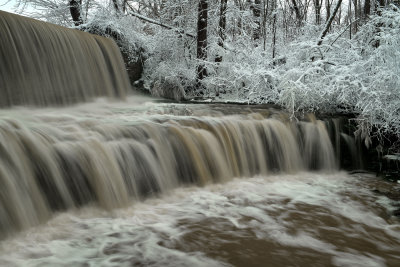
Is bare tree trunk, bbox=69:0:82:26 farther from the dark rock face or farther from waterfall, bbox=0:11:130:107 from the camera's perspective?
the dark rock face

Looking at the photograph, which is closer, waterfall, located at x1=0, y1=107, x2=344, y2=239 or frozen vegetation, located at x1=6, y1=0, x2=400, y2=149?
waterfall, located at x1=0, y1=107, x2=344, y2=239

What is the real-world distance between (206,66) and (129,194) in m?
6.27

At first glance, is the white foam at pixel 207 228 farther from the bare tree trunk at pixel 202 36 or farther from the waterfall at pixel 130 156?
the bare tree trunk at pixel 202 36

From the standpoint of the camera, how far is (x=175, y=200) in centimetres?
416

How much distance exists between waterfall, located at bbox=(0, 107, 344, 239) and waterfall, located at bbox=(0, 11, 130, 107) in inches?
61.7

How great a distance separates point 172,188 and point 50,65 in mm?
4220

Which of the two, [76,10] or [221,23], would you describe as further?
[76,10]

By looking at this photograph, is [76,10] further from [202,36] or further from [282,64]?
[282,64]

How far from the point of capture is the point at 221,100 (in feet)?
29.9

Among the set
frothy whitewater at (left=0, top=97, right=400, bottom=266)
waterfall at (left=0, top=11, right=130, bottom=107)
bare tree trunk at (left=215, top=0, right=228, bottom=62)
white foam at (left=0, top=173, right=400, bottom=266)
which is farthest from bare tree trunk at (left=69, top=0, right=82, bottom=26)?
white foam at (left=0, top=173, right=400, bottom=266)

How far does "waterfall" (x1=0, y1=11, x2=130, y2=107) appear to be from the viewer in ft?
20.1

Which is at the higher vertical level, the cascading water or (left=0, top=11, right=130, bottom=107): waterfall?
(left=0, top=11, right=130, bottom=107): waterfall

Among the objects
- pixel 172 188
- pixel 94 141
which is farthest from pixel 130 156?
pixel 172 188

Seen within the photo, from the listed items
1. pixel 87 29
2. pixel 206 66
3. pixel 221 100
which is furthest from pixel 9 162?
pixel 87 29
